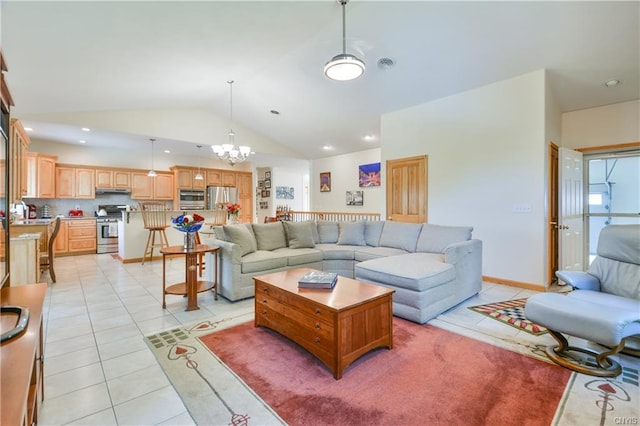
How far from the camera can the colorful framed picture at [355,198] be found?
786 cm

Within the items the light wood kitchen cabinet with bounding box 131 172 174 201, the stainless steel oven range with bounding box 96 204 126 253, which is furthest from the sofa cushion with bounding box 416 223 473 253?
the light wood kitchen cabinet with bounding box 131 172 174 201

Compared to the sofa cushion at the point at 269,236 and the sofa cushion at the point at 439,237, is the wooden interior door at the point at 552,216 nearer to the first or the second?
the sofa cushion at the point at 439,237

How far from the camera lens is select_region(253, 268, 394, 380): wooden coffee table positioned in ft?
6.72

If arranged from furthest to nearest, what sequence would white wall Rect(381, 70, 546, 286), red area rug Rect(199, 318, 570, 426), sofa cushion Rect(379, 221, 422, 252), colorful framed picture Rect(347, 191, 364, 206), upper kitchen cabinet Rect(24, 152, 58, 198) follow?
colorful framed picture Rect(347, 191, 364, 206)
upper kitchen cabinet Rect(24, 152, 58, 198)
sofa cushion Rect(379, 221, 422, 252)
white wall Rect(381, 70, 546, 286)
red area rug Rect(199, 318, 570, 426)

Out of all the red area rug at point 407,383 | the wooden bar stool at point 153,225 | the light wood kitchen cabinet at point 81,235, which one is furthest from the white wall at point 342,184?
the light wood kitchen cabinet at point 81,235

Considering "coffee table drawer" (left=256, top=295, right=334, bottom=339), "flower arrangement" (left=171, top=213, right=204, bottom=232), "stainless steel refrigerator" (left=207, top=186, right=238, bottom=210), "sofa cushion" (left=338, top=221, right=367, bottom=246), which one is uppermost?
"stainless steel refrigerator" (left=207, top=186, right=238, bottom=210)

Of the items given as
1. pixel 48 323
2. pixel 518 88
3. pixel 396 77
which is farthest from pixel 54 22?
pixel 518 88

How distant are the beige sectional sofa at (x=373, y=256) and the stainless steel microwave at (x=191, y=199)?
531cm

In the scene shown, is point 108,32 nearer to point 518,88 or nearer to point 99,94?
point 99,94

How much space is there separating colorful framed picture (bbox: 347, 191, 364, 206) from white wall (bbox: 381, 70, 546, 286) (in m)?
2.66

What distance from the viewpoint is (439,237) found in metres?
4.02

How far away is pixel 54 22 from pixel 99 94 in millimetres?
2269

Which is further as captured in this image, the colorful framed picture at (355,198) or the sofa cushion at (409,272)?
the colorful framed picture at (355,198)

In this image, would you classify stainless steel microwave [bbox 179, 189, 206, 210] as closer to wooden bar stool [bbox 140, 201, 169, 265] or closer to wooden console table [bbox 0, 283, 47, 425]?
wooden bar stool [bbox 140, 201, 169, 265]
